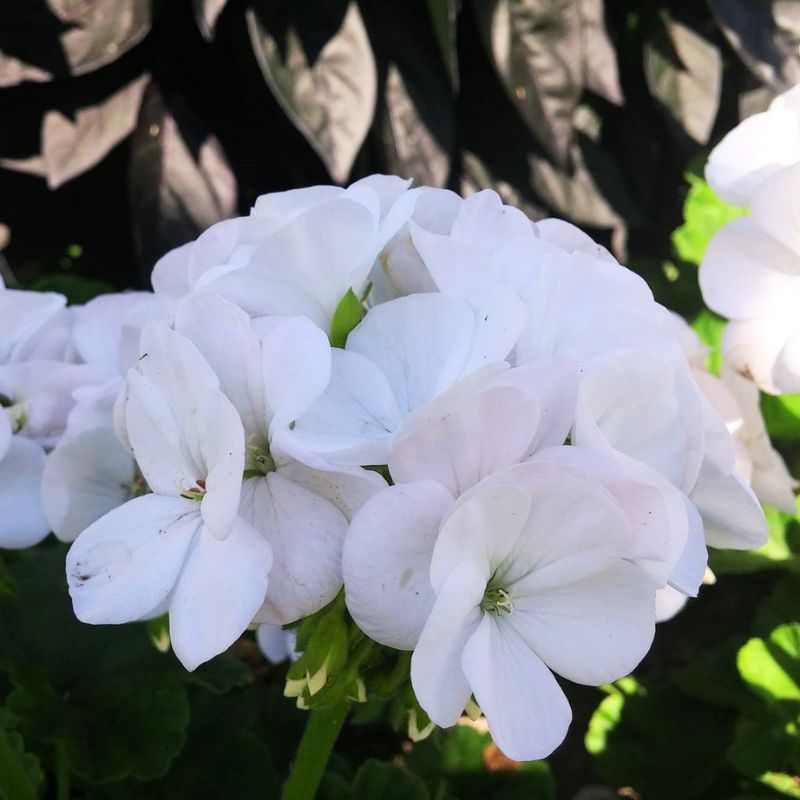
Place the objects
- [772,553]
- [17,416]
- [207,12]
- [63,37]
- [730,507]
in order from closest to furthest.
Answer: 1. [730,507]
2. [17,416]
3. [772,553]
4. [207,12]
5. [63,37]

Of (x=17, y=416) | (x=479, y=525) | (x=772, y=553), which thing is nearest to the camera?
(x=479, y=525)

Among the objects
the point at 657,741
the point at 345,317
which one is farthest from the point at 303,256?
the point at 657,741

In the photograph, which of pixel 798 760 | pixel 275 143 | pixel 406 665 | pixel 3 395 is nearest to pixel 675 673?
pixel 798 760

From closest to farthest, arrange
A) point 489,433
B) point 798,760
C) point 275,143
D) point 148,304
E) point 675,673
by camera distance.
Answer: point 489,433, point 148,304, point 798,760, point 675,673, point 275,143

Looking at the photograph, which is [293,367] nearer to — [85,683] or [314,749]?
[314,749]

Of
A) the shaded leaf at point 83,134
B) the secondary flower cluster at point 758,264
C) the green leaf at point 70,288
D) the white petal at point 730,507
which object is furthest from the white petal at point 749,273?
the shaded leaf at point 83,134

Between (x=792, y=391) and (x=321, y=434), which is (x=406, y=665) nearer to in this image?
(x=321, y=434)
